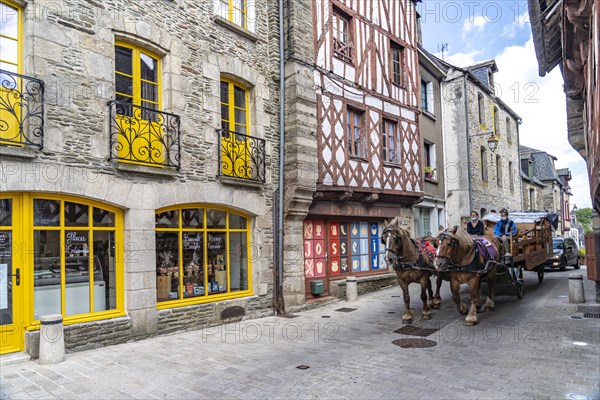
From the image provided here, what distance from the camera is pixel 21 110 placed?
5.47m

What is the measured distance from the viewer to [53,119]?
19.0ft

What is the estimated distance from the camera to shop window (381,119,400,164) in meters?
11.6

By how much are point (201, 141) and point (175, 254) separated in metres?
2.03

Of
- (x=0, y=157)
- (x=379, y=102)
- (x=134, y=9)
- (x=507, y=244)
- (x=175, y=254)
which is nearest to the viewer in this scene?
(x=0, y=157)

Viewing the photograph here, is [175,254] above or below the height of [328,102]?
below

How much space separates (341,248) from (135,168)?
5.94 meters

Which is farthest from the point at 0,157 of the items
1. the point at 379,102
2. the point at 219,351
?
the point at 379,102

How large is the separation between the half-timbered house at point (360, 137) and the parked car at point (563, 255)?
7.00 m

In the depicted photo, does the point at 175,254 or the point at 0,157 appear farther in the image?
the point at 175,254

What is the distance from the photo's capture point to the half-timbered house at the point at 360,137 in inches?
388

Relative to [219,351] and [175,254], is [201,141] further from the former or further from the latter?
[219,351]

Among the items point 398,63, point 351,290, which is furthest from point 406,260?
point 398,63

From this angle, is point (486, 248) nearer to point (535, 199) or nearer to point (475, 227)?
point (475, 227)

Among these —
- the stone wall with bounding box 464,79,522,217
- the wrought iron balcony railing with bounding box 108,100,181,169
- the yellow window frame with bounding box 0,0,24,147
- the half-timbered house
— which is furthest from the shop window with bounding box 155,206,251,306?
the stone wall with bounding box 464,79,522,217
